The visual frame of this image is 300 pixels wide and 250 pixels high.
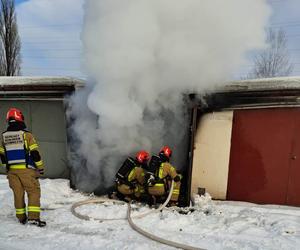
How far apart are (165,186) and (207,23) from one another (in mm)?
3418

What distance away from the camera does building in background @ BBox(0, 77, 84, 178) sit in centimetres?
832

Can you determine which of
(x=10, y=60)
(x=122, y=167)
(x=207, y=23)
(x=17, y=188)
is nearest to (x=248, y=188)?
(x=122, y=167)

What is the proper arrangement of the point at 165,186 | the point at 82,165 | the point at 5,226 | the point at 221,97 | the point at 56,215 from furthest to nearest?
the point at 82,165
the point at 221,97
the point at 165,186
the point at 56,215
the point at 5,226

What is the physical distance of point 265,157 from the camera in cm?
708

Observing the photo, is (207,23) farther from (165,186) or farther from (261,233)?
(261,233)

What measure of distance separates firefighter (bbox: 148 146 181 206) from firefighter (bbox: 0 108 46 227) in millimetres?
2237

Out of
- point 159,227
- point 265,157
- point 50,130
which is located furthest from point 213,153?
point 50,130

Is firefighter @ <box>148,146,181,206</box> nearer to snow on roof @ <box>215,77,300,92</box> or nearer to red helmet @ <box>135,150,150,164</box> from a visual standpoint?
red helmet @ <box>135,150,150,164</box>

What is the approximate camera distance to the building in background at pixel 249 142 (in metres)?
6.95

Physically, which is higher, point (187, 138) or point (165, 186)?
point (187, 138)

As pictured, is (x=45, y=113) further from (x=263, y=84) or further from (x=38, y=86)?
(x=263, y=84)

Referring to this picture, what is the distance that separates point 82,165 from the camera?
309 inches

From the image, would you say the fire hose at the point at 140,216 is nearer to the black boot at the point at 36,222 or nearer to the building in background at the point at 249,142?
the black boot at the point at 36,222

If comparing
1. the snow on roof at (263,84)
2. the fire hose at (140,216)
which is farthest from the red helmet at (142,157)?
the snow on roof at (263,84)
